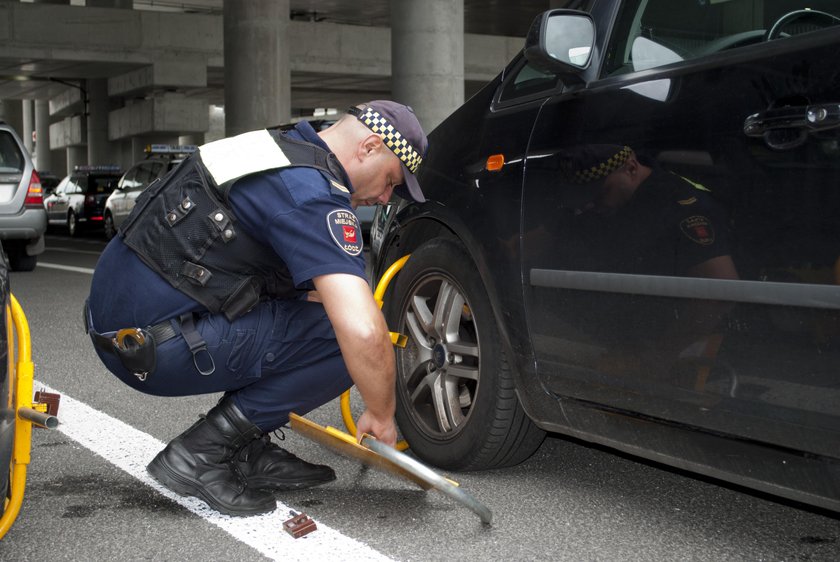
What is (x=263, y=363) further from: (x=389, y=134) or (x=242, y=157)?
(x=389, y=134)

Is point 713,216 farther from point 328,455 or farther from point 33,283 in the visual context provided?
point 33,283

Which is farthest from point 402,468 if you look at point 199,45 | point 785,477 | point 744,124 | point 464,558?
point 199,45

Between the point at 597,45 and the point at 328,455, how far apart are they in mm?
1734

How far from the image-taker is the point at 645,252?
9.37 feet

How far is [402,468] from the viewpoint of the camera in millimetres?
3016

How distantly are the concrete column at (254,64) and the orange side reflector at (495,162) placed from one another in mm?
21757

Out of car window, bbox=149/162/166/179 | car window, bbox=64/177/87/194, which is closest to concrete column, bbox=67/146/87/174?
car window, bbox=64/177/87/194

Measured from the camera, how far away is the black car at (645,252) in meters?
2.46

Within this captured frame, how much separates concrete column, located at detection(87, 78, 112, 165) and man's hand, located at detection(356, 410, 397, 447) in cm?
3927

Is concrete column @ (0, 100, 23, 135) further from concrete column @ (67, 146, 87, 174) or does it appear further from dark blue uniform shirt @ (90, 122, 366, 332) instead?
dark blue uniform shirt @ (90, 122, 366, 332)

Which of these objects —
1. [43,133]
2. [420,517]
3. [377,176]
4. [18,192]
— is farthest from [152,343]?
[43,133]

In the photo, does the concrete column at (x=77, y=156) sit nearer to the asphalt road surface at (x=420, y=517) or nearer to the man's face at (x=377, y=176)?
the asphalt road surface at (x=420, y=517)

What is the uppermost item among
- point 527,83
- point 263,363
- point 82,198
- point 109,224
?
point 527,83

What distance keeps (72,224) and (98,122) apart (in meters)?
17.0
